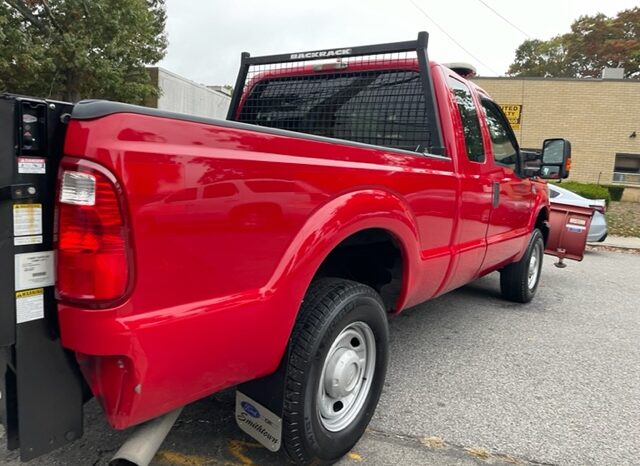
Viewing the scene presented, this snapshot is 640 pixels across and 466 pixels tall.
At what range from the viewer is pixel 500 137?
452 cm

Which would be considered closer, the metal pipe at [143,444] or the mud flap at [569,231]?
the metal pipe at [143,444]

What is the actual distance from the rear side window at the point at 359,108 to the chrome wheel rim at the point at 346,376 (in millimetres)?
1439

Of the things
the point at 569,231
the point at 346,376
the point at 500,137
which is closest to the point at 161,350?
the point at 346,376

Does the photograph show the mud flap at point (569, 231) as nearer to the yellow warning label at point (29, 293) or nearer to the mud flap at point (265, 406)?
the mud flap at point (265, 406)

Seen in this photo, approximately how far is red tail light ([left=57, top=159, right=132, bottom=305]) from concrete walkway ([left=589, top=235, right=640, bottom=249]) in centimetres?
1144

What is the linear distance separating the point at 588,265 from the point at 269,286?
821 cm

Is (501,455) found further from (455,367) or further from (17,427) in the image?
(17,427)

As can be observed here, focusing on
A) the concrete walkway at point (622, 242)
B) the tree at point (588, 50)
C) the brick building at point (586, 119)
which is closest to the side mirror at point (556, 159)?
the concrete walkway at point (622, 242)

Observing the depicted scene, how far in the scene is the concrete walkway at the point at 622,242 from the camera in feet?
36.2

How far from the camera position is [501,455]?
8.67 ft

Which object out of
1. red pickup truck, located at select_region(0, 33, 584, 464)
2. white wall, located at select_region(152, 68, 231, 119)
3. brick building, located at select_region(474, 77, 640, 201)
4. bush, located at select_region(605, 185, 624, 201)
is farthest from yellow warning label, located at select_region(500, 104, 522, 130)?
red pickup truck, located at select_region(0, 33, 584, 464)

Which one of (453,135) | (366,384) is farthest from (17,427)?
(453,135)

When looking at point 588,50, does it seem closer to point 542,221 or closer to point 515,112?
point 515,112

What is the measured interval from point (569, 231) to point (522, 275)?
1858 millimetres
